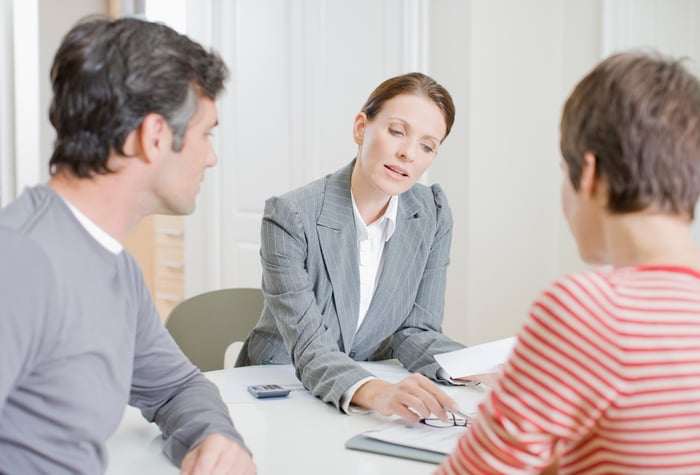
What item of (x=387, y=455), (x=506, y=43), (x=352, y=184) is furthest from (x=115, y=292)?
(x=506, y=43)

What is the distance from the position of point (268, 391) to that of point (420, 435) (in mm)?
384

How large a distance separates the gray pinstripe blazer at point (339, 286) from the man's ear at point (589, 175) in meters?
0.84

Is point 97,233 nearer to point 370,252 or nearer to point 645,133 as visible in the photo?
point 645,133

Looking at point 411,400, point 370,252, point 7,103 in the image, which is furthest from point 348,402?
point 7,103

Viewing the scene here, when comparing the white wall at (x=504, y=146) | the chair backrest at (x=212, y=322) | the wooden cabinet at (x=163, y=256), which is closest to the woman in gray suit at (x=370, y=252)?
the chair backrest at (x=212, y=322)

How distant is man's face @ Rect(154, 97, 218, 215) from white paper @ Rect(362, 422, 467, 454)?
1.58ft

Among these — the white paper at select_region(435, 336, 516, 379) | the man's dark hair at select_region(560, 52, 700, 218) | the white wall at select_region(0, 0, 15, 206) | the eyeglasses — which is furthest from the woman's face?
the white wall at select_region(0, 0, 15, 206)

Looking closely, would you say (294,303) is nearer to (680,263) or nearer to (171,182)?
(171,182)

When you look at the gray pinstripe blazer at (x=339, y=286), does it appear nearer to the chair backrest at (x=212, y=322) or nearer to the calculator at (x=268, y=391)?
the calculator at (x=268, y=391)

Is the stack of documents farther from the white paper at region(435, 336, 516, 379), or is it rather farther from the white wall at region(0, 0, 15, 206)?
the white wall at region(0, 0, 15, 206)

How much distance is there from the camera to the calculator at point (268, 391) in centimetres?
157

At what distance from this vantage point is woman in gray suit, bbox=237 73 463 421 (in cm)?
177

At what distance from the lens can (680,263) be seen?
783 millimetres

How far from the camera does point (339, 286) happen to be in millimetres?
1853
